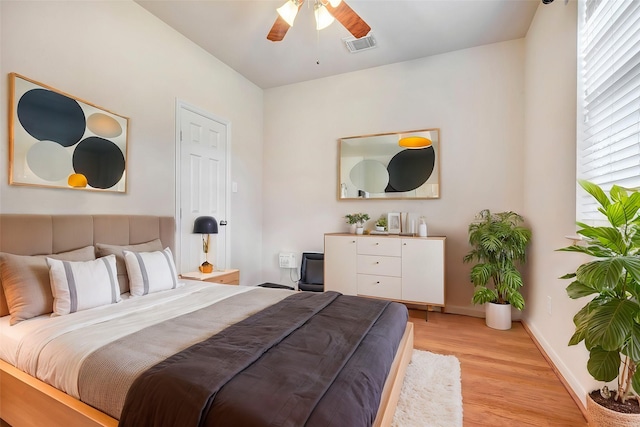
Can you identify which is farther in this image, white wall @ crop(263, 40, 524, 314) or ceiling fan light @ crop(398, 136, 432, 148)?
ceiling fan light @ crop(398, 136, 432, 148)

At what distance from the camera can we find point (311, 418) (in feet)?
3.03

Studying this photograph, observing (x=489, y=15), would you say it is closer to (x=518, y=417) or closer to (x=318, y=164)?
(x=318, y=164)

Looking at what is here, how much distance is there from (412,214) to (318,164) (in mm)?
1519

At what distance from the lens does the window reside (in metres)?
1.42

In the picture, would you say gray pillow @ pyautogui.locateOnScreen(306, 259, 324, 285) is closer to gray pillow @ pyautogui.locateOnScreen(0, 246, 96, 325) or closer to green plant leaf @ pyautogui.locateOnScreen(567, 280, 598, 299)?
gray pillow @ pyautogui.locateOnScreen(0, 246, 96, 325)

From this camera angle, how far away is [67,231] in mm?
2146

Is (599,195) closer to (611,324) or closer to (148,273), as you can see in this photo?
(611,324)

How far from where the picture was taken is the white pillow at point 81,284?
1771mm

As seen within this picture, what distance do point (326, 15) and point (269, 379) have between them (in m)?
2.59

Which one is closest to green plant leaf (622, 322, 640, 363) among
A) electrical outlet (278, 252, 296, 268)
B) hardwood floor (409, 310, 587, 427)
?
hardwood floor (409, 310, 587, 427)

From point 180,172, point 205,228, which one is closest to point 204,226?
point 205,228

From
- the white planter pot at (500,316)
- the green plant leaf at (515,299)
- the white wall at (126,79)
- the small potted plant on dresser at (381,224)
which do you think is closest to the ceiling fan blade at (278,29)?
the white wall at (126,79)

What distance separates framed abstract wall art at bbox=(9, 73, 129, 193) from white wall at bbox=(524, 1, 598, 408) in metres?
3.57

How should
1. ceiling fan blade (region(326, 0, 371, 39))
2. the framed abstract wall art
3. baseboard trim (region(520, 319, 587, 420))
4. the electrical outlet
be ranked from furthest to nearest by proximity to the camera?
the electrical outlet
ceiling fan blade (region(326, 0, 371, 39))
the framed abstract wall art
baseboard trim (region(520, 319, 587, 420))
